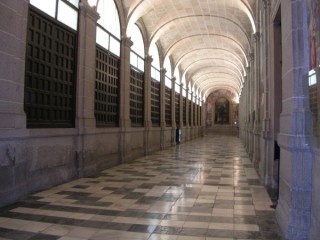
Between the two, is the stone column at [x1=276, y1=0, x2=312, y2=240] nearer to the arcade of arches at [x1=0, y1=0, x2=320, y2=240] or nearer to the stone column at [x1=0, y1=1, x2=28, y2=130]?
the arcade of arches at [x1=0, y1=0, x2=320, y2=240]

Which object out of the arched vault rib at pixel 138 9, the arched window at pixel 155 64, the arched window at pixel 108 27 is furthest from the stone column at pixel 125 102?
the arched window at pixel 155 64

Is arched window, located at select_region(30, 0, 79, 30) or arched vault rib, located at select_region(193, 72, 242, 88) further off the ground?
arched vault rib, located at select_region(193, 72, 242, 88)

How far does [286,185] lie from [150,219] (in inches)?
83.4

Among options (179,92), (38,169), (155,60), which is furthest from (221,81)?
(38,169)

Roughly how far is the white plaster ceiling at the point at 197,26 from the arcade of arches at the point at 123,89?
78mm

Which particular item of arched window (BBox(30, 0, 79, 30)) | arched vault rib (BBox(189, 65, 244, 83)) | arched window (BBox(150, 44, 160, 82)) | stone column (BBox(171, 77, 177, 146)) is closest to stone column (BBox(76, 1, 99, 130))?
arched window (BBox(30, 0, 79, 30))

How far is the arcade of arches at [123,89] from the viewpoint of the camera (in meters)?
4.08

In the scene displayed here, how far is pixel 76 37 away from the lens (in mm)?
9289

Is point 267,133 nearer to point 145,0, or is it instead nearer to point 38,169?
point 38,169

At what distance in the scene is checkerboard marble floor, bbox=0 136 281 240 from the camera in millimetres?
4465

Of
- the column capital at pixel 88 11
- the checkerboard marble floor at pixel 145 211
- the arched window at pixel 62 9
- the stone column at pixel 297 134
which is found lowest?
the checkerboard marble floor at pixel 145 211

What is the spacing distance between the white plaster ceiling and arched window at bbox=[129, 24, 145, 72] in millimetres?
663

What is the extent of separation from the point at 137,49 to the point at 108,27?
12.4 feet

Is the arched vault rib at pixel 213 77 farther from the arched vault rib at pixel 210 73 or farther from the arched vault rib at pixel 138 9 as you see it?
the arched vault rib at pixel 138 9
